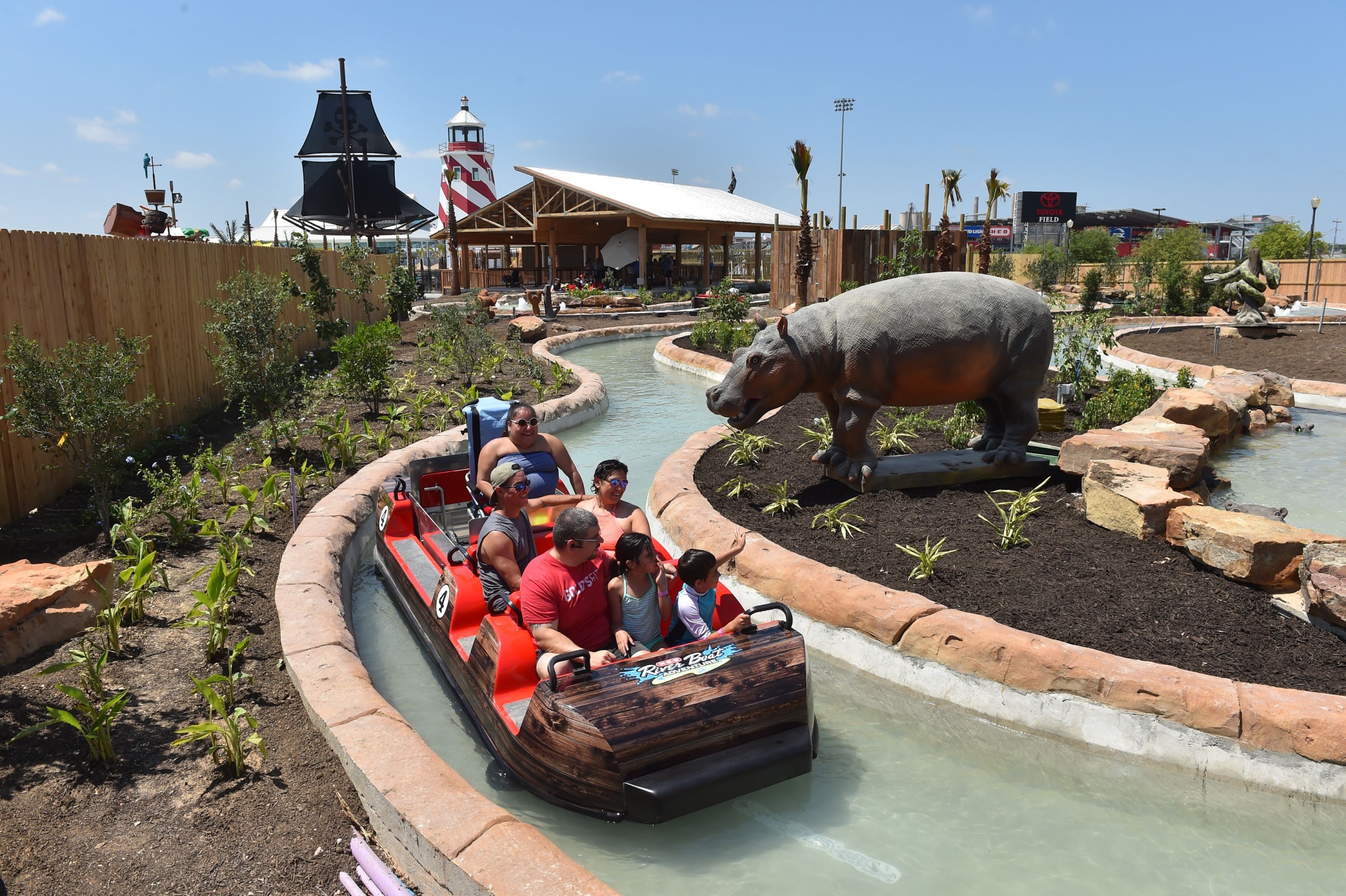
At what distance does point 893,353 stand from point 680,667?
12.3 ft

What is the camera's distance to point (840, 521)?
20.2ft

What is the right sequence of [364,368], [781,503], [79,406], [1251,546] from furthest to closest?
[364,368]
[781,503]
[79,406]
[1251,546]

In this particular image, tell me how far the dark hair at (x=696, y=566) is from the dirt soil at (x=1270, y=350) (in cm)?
1298

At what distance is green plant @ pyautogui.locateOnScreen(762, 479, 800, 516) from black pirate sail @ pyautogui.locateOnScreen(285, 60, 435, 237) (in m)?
36.5

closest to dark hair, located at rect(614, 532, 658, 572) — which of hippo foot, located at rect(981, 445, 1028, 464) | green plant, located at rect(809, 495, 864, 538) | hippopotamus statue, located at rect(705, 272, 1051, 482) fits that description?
green plant, located at rect(809, 495, 864, 538)

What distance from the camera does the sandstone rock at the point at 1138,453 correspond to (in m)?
6.55

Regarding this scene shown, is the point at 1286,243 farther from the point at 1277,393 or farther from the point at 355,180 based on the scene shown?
the point at 355,180

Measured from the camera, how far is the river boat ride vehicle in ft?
11.1

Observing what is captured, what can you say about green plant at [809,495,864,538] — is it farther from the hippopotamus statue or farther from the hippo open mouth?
the hippo open mouth

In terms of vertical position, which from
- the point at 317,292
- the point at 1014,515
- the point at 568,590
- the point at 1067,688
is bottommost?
the point at 1067,688

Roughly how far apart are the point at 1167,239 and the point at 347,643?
44297 millimetres

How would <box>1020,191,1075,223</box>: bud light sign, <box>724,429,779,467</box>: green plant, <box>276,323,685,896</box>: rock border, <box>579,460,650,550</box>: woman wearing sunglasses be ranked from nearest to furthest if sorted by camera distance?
1. <box>276,323,685,896</box>: rock border
2. <box>579,460,650,550</box>: woman wearing sunglasses
3. <box>724,429,779,467</box>: green plant
4. <box>1020,191,1075,223</box>: bud light sign

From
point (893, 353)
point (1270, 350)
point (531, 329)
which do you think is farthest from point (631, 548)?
point (531, 329)

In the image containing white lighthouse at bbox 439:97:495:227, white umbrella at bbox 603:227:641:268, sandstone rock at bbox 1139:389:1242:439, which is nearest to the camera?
sandstone rock at bbox 1139:389:1242:439
